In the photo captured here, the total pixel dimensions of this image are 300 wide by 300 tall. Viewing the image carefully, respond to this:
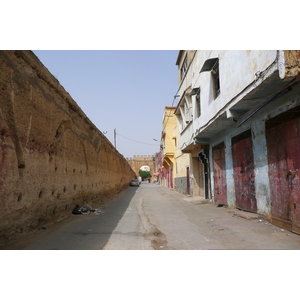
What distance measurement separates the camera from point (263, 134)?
21.6ft

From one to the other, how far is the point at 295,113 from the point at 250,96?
115 centimetres

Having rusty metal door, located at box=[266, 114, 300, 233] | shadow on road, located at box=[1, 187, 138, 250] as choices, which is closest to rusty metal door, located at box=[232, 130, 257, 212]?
rusty metal door, located at box=[266, 114, 300, 233]

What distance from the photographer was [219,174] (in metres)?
10.7

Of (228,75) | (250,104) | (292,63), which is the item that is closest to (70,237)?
(292,63)

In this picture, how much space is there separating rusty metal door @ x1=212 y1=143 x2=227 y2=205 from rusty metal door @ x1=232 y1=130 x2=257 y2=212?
122cm

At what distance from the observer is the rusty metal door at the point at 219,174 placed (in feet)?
33.2

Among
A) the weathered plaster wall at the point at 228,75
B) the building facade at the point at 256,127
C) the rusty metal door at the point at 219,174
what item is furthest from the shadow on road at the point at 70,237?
the rusty metal door at the point at 219,174

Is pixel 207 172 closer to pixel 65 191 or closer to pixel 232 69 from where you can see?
pixel 232 69

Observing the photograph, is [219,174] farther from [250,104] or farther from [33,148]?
[33,148]

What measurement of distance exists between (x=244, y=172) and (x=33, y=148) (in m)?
6.25

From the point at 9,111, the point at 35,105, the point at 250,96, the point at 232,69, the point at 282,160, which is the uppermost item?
the point at 232,69

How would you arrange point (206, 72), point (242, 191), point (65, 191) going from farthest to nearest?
point (206, 72) → point (242, 191) → point (65, 191)

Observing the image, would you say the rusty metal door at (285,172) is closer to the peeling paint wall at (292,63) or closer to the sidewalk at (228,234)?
the sidewalk at (228,234)

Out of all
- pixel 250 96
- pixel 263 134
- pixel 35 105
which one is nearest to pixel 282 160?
pixel 263 134
